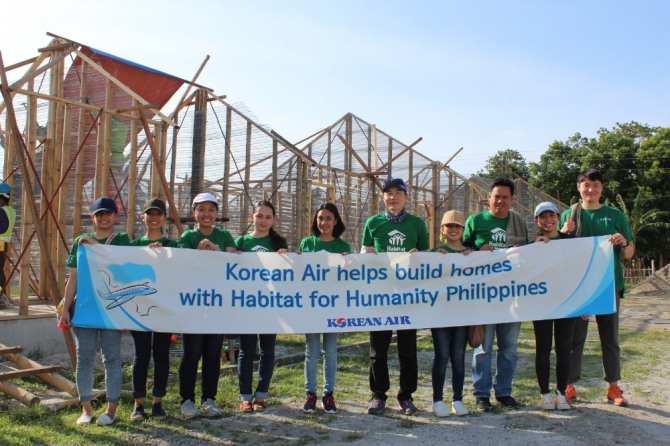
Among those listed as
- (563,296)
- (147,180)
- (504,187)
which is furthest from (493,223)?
(147,180)

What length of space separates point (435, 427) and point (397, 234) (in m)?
1.54

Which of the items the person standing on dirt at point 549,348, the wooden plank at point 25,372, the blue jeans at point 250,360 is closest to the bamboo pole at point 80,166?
the wooden plank at point 25,372

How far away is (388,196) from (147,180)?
28.1 feet

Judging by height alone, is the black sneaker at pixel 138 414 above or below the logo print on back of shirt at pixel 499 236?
below

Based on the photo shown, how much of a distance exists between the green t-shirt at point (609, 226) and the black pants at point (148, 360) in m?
3.68

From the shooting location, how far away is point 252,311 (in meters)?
4.98

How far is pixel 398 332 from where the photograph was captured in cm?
505

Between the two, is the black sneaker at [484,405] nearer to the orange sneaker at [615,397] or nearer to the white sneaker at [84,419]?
the orange sneaker at [615,397]

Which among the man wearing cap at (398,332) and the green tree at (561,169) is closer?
the man wearing cap at (398,332)

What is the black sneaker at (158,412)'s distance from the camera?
474 cm

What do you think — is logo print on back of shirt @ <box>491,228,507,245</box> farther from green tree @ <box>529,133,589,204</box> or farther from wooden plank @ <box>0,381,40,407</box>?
green tree @ <box>529,133,589,204</box>

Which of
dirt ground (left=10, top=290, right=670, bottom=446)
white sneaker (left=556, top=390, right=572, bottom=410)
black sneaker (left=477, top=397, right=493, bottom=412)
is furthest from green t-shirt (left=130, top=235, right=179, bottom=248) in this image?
white sneaker (left=556, top=390, right=572, bottom=410)

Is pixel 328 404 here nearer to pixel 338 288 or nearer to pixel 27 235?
pixel 338 288

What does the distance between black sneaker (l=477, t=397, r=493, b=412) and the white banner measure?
67 centimetres
